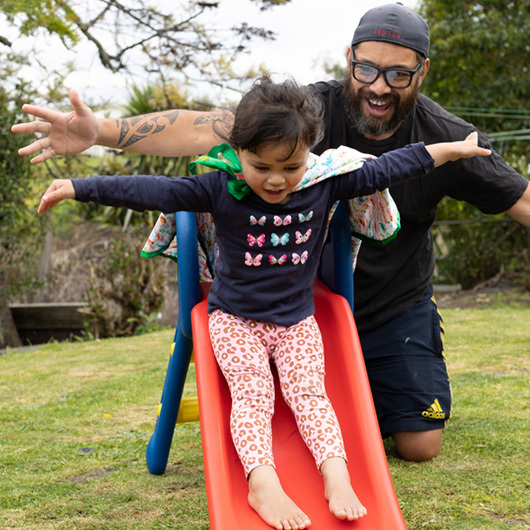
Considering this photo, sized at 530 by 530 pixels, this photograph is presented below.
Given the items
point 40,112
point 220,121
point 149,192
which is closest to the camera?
point 149,192

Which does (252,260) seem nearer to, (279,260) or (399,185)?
(279,260)

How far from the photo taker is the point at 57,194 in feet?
5.57

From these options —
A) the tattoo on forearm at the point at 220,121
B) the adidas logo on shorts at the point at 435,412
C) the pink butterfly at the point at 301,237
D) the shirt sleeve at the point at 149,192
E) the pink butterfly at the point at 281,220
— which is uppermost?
the tattoo on forearm at the point at 220,121

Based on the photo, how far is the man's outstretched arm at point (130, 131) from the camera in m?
2.28

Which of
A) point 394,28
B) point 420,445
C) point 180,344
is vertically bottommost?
point 420,445

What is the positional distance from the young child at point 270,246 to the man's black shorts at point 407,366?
0.94 metres

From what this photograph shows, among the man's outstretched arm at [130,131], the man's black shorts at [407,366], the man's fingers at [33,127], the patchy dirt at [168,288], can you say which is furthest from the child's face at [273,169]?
the patchy dirt at [168,288]

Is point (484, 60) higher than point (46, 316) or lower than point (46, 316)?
higher

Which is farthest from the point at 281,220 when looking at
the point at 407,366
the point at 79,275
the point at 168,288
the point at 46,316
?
the point at 79,275

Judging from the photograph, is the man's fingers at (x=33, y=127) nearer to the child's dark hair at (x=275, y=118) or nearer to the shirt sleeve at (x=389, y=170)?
the child's dark hair at (x=275, y=118)

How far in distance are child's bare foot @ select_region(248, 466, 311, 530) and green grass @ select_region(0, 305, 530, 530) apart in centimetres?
43

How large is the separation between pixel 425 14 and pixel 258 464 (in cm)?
1012

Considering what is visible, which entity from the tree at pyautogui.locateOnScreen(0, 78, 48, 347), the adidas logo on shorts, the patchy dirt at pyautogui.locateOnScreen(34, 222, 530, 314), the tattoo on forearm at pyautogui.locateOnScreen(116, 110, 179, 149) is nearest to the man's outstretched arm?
the tattoo on forearm at pyautogui.locateOnScreen(116, 110, 179, 149)

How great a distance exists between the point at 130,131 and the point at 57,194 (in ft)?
3.25
